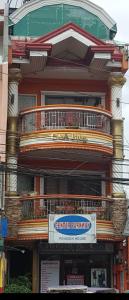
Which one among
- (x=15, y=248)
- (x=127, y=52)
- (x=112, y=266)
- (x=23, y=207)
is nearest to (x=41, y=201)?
(x=23, y=207)

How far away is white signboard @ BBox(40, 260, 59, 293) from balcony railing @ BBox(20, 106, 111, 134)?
16.3 feet

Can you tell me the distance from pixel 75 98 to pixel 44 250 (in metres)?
6.21

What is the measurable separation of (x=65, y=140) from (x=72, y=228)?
121 inches

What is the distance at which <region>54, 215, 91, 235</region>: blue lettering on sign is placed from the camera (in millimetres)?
16578

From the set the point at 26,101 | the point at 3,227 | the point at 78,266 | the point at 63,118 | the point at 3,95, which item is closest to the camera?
the point at 3,227

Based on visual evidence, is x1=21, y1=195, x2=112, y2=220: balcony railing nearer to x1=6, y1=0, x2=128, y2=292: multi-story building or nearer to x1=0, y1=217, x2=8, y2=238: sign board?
x1=6, y1=0, x2=128, y2=292: multi-story building

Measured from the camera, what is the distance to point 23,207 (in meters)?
17.8

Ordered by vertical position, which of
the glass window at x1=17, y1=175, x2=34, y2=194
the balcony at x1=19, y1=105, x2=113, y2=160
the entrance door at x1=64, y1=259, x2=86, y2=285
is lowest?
the entrance door at x1=64, y1=259, x2=86, y2=285

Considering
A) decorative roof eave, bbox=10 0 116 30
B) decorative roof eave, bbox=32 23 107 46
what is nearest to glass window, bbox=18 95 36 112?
decorative roof eave, bbox=32 23 107 46

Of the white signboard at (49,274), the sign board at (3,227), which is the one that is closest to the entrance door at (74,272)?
the white signboard at (49,274)

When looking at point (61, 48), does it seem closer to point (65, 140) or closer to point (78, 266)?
point (65, 140)

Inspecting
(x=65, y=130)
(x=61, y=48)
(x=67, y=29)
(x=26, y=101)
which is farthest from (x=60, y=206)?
(x=67, y=29)

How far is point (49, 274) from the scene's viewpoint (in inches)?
713

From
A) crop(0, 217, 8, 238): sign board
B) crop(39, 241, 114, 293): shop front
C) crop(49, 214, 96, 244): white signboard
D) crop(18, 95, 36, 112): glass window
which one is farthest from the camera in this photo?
crop(18, 95, 36, 112): glass window
